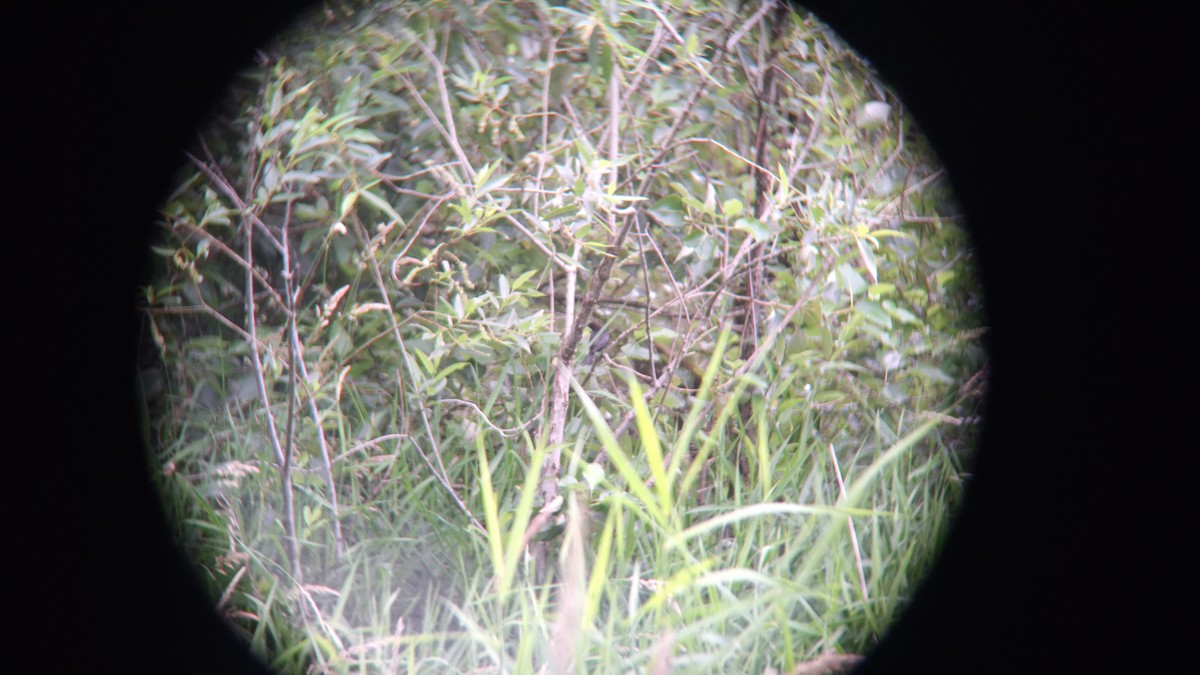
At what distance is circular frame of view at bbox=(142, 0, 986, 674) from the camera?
41.3 inches

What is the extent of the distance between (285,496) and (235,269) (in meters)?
0.46

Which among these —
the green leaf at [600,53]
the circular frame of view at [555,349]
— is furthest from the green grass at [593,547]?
the green leaf at [600,53]

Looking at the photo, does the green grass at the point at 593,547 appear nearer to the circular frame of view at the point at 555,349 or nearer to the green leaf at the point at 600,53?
the circular frame of view at the point at 555,349

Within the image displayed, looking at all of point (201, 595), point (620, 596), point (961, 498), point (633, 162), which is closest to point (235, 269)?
point (201, 595)

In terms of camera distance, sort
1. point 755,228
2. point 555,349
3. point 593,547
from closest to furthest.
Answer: point 755,228 → point 593,547 → point 555,349

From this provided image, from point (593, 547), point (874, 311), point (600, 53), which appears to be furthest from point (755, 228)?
point (593, 547)

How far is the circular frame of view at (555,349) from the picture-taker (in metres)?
1.05

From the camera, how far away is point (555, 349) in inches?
53.0

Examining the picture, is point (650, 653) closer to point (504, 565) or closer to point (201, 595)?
point (504, 565)

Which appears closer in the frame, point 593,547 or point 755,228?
point 755,228

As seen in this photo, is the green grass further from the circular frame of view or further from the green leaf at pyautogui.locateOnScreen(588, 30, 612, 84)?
the green leaf at pyautogui.locateOnScreen(588, 30, 612, 84)

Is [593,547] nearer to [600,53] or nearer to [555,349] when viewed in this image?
[555,349]

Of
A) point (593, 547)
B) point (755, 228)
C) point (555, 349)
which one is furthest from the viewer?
point (555, 349)

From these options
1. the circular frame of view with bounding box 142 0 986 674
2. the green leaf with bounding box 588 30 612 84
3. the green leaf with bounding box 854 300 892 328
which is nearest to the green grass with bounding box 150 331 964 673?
the circular frame of view with bounding box 142 0 986 674
